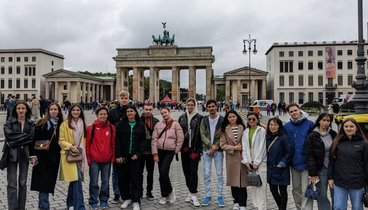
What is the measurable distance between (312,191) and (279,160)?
2.41ft

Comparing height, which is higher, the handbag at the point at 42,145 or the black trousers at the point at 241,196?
the handbag at the point at 42,145

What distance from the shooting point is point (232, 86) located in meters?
81.6

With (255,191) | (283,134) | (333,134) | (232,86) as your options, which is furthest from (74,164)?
(232,86)

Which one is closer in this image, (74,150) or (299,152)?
(299,152)

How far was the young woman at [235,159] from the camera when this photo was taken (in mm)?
6242

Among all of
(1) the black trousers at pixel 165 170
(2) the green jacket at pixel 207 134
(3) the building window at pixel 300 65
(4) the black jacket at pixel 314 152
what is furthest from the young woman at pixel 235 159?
(3) the building window at pixel 300 65

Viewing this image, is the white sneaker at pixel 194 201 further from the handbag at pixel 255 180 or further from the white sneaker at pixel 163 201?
the handbag at pixel 255 180

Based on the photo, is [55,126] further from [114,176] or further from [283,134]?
[283,134]

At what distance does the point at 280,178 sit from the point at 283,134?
74 centimetres

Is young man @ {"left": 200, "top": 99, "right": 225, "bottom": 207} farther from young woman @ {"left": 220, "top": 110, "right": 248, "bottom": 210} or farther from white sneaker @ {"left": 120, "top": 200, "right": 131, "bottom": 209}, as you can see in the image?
white sneaker @ {"left": 120, "top": 200, "right": 131, "bottom": 209}

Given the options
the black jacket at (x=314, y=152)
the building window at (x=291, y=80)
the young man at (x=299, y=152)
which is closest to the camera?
the black jacket at (x=314, y=152)

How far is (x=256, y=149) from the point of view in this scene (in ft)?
19.9

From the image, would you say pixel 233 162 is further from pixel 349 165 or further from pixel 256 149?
pixel 349 165

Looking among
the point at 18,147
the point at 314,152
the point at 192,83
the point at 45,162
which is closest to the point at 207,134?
the point at 314,152
